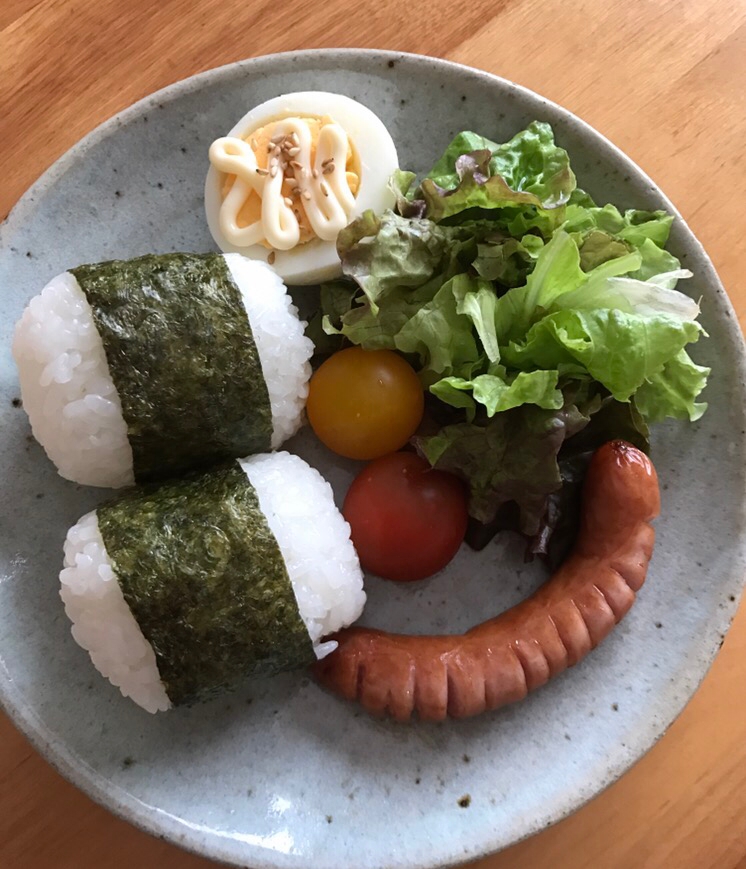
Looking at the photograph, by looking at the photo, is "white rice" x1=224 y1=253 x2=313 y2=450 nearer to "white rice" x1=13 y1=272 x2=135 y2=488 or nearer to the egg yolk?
the egg yolk

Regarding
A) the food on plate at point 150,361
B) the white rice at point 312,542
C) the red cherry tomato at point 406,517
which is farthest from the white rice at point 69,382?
the red cherry tomato at point 406,517

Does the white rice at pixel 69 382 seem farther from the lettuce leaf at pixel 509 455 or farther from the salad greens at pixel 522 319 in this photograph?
the lettuce leaf at pixel 509 455

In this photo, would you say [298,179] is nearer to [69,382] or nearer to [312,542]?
[69,382]

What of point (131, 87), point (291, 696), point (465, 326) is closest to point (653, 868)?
point (291, 696)

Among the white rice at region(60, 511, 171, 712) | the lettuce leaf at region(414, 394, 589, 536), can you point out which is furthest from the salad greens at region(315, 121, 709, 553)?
the white rice at region(60, 511, 171, 712)

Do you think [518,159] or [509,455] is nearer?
[509,455]

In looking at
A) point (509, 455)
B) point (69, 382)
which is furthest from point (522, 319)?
point (69, 382)
